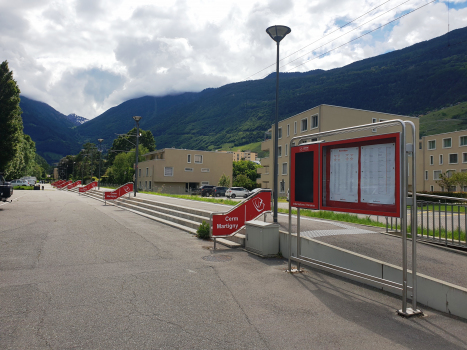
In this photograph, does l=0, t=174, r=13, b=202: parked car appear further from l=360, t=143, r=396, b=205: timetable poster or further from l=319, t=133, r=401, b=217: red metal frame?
l=360, t=143, r=396, b=205: timetable poster

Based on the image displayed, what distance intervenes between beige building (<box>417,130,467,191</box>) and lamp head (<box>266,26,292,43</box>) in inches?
2071

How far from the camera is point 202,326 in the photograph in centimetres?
407

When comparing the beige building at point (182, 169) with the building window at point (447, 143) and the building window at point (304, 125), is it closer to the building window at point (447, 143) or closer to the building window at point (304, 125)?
the building window at point (304, 125)

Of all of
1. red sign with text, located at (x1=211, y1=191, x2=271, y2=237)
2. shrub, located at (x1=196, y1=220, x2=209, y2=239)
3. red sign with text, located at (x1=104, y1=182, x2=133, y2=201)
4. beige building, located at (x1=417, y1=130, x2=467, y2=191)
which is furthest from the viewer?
beige building, located at (x1=417, y1=130, x2=467, y2=191)

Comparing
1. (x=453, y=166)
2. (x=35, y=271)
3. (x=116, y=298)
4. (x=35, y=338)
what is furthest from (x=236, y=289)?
(x=453, y=166)

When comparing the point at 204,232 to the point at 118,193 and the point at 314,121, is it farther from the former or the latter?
the point at 314,121

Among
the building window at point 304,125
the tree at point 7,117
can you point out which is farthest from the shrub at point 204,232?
the building window at point 304,125

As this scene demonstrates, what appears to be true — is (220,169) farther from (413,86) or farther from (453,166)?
(413,86)

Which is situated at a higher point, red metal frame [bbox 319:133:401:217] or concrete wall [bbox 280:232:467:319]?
red metal frame [bbox 319:133:401:217]

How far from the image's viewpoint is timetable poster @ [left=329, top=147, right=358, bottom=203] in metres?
5.75

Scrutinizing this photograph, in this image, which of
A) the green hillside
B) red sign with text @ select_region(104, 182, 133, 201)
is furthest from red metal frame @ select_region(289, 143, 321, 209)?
the green hillside

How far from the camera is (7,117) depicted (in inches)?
1526

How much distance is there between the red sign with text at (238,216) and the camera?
930cm

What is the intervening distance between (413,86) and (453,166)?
13643 centimetres
